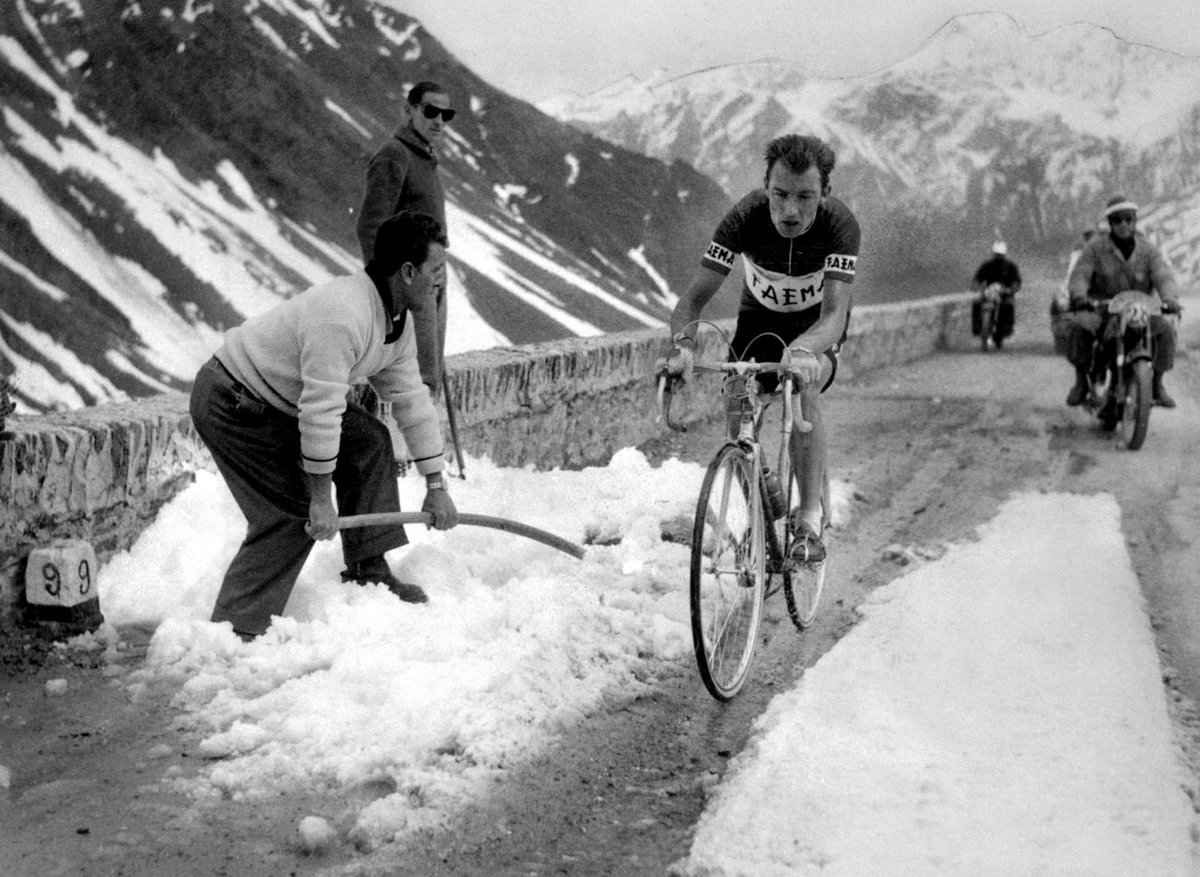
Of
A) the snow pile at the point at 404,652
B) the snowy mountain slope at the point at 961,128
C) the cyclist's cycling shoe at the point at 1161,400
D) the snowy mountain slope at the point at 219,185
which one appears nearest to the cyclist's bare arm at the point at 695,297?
the snow pile at the point at 404,652

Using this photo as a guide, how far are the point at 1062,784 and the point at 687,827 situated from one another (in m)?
0.89

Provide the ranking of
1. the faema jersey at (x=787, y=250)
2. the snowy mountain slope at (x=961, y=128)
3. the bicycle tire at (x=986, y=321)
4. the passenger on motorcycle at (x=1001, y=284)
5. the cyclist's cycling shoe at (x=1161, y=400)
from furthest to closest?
the passenger on motorcycle at (x=1001, y=284) < the bicycle tire at (x=986, y=321) < the snowy mountain slope at (x=961, y=128) < the cyclist's cycling shoe at (x=1161, y=400) < the faema jersey at (x=787, y=250)

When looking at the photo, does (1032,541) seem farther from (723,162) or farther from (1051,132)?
(1051,132)

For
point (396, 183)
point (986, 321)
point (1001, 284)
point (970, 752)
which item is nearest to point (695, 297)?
point (970, 752)

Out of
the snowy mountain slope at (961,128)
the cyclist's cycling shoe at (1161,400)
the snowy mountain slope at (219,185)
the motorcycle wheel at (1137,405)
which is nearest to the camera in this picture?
the snowy mountain slope at (219,185)

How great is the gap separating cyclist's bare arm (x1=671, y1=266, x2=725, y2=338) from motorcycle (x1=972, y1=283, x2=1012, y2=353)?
→ 37.1ft

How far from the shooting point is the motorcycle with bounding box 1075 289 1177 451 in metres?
7.71

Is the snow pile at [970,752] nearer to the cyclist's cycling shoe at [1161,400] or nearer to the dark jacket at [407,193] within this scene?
the dark jacket at [407,193]

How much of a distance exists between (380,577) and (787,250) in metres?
1.70

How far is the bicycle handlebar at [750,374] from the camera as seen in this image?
3.41 m

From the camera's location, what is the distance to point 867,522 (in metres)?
5.79

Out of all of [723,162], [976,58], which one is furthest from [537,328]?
[976,58]

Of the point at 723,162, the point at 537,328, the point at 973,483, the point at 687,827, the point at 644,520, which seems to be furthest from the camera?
the point at 723,162

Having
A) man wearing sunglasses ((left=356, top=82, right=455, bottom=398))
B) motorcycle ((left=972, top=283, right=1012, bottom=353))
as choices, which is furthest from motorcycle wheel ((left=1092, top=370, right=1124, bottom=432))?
motorcycle ((left=972, top=283, right=1012, bottom=353))
